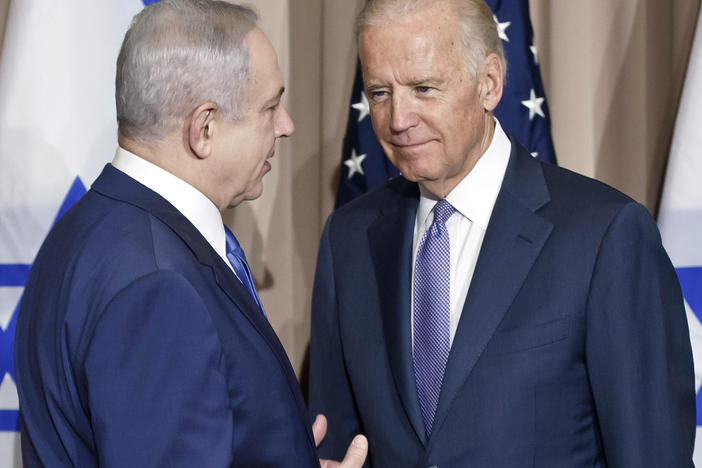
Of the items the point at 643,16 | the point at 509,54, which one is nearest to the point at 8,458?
the point at 509,54

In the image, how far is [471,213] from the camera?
171 centimetres

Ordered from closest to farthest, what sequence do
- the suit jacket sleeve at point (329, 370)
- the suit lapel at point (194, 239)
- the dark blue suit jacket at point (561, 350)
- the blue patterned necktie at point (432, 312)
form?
the suit lapel at point (194, 239) < the dark blue suit jacket at point (561, 350) < the blue patterned necktie at point (432, 312) < the suit jacket sleeve at point (329, 370)

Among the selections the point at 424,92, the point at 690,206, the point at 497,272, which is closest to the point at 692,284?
the point at 690,206

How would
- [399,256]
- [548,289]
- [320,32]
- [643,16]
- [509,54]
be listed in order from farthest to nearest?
[320,32] → [643,16] → [509,54] → [399,256] → [548,289]

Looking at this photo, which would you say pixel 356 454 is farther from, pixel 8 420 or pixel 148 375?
pixel 8 420

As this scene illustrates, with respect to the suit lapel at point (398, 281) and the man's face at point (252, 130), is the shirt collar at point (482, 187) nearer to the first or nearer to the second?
the suit lapel at point (398, 281)

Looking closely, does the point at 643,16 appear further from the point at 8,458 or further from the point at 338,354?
the point at 8,458

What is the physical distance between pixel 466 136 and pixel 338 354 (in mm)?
568

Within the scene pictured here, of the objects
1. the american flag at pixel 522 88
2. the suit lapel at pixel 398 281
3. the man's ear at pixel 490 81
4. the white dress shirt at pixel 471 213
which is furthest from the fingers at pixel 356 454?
the american flag at pixel 522 88

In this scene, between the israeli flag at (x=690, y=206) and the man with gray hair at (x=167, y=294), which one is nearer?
the man with gray hair at (x=167, y=294)

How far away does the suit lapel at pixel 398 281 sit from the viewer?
5.49ft

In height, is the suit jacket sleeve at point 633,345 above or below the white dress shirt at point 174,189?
below

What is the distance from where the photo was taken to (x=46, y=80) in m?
2.26

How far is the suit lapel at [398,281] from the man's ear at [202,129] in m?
0.59
